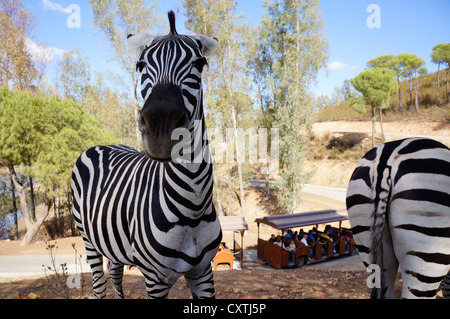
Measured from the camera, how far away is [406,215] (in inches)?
76.8

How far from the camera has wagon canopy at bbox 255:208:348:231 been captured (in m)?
11.0

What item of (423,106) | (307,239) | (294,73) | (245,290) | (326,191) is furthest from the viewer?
(423,106)

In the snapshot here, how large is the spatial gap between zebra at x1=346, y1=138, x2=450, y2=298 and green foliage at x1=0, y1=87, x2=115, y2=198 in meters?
14.8

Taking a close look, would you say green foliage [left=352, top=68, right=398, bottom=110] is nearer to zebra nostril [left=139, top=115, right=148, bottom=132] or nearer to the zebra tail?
the zebra tail

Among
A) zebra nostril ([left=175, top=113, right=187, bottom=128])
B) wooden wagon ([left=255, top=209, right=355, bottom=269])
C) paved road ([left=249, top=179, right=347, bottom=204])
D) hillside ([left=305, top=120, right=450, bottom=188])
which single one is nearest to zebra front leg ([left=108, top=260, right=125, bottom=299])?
zebra nostril ([left=175, top=113, right=187, bottom=128])

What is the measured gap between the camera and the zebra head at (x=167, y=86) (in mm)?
1381

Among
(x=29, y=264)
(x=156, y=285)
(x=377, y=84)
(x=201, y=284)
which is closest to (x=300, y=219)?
(x=201, y=284)

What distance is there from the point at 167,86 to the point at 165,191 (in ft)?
2.71

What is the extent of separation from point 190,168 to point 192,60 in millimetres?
743

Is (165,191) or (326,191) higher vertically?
(165,191)

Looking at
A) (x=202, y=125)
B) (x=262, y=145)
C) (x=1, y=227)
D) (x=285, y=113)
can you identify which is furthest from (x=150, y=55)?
(x=1, y=227)

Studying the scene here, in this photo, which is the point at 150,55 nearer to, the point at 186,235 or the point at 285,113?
the point at 186,235

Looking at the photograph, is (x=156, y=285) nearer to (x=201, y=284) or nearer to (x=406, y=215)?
(x=201, y=284)

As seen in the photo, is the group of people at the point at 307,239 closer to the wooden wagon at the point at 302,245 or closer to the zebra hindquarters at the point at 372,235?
the wooden wagon at the point at 302,245
